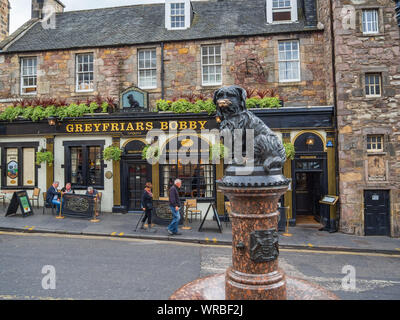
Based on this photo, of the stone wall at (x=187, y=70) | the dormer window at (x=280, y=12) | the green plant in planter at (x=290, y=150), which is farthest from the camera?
the dormer window at (x=280, y=12)

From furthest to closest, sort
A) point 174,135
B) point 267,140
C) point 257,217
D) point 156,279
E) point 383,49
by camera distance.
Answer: point 174,135 → point 383,49 → point 156,279 → point 267,140 → point 257,217

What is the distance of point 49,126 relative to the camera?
13117mm

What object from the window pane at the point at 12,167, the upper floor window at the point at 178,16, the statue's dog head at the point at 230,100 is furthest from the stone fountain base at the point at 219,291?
the window pane at the point at 12,167

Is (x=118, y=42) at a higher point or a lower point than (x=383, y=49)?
higher

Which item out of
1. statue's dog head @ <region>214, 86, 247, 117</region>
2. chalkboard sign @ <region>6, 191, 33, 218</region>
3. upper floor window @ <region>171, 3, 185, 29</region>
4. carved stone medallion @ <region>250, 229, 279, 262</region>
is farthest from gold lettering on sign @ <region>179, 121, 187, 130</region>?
carved stone medallion @ <region>250, 229, 279, 262</region>

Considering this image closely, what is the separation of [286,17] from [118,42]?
26.9 feet

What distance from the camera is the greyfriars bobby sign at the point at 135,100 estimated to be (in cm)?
1257

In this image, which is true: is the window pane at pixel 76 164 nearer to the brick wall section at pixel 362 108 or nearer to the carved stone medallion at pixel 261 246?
the brick wall section at pixel 362 108

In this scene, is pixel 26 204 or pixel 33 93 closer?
pixel 26 204

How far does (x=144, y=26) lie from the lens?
14.4 m

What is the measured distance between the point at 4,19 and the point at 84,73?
24.4 feet

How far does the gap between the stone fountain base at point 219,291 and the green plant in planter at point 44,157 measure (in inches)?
443

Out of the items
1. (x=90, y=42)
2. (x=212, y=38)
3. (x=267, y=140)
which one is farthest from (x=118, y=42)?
(x=267, y=140)

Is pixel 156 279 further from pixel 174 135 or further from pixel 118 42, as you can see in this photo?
pixel 118 42
